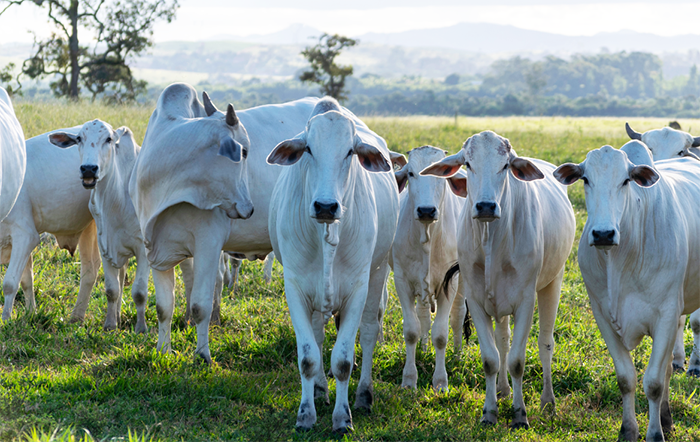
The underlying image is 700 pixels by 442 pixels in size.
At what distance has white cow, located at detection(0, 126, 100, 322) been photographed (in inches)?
269

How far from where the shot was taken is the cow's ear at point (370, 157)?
4441 mm

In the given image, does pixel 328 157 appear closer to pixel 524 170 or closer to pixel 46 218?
pixel 524 170

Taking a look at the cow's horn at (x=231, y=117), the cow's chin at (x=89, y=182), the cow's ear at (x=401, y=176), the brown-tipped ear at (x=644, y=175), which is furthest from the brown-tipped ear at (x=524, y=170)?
the cow's chin at (x=89, y=182)

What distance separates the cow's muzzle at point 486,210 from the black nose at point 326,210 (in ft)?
3.16

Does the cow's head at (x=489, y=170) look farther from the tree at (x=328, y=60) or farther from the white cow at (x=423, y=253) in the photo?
the tree at (x=328, y=60)

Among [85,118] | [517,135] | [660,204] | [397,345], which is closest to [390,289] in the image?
[397,345]

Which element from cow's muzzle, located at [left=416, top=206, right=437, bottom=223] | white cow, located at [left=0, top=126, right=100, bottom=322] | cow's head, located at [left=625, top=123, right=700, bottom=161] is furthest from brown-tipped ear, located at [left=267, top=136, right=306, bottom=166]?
cow's head, located at [left=625, top=123, right=700, bottom=161]

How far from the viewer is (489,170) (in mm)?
4574

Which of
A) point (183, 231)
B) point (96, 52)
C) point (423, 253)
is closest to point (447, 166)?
point (423, 253)

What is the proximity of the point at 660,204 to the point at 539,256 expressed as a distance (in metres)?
0.86

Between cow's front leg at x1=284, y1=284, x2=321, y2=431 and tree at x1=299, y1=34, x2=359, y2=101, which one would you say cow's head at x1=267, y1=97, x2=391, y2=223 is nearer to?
cow's front leg at x1=284, y1=284, x2=321, y2=431

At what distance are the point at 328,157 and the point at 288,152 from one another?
12.7 inches

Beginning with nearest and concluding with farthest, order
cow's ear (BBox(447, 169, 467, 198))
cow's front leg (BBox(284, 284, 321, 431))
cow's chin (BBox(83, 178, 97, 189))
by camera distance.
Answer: cow's front leg (BBox(284, 284, 321, 431)) → cow's ear (BBox(447, 169, 467, 198)) → cow's chin (BBox(83, 178, 97, 189))

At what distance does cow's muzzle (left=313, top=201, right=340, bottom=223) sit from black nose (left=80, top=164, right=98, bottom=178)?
293cm
